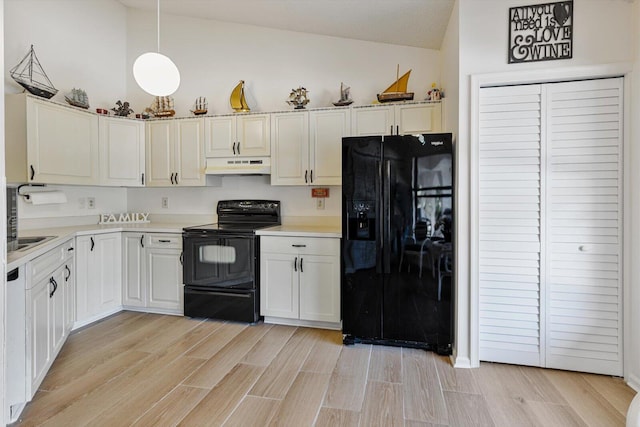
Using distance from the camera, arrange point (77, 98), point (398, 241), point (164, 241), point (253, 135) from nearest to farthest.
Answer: point (398, 241), point (77, 98), point (164, 241), point (253, 135)

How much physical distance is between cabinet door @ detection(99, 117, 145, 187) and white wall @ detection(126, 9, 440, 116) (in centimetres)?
57

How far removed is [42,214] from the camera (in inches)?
126

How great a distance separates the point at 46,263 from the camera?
219 cm

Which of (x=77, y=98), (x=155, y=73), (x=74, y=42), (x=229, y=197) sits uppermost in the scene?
(x=74, y=42)

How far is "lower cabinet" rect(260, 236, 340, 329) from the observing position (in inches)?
118

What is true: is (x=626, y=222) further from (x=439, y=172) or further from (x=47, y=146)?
(x=47, y=146)

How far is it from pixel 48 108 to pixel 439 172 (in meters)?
3.26

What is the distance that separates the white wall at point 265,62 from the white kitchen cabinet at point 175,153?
38cm

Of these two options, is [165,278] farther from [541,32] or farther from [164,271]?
[541,32]

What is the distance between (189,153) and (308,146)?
4.27 feet

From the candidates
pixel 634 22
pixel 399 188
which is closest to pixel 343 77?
pixel 399 188

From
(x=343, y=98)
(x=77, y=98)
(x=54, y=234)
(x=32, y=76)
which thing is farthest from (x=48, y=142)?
(x=343, y=98)

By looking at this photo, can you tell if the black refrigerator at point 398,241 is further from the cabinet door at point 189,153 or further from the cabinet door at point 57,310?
the cabinet door at point 57,310

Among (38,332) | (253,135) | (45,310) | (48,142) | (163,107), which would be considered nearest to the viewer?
(38,332)
